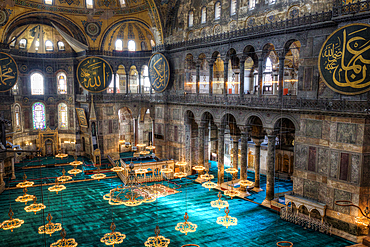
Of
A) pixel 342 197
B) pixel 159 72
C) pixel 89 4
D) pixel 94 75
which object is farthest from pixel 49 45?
pixel 342 197

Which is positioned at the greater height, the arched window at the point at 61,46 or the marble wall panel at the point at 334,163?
the arched window at the point at 61,46

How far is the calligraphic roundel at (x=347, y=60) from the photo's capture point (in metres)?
8.55

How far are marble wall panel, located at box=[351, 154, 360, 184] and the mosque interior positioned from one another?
0.03 meters

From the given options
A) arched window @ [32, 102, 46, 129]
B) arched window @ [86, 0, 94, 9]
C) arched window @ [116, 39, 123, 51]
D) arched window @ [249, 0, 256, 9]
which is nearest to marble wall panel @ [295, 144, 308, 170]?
arched window @ [249, 0, 256, 9]

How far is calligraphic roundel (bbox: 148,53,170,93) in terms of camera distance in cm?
1614

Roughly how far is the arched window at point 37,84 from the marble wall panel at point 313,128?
58.8ft

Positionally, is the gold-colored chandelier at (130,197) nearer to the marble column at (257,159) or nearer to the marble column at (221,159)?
the marble column at (221,159)

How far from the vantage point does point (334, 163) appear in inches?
381

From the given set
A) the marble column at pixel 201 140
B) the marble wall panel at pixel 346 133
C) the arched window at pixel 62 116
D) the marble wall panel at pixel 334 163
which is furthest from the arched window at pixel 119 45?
the marble wall panel at pixel 334 163

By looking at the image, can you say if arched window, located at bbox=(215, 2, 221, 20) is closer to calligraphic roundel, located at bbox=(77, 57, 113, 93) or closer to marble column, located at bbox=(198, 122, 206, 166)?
marble column, located at bbox=(198, 122, 206, 166)

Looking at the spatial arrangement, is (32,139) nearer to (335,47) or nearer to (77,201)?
(77,201)

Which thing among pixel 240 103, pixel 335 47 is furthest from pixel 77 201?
pixel 335 47

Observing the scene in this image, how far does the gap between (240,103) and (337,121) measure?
422 cm

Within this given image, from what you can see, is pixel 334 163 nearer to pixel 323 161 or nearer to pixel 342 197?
pixel 323 161
